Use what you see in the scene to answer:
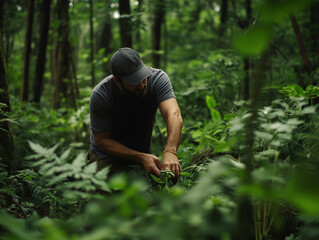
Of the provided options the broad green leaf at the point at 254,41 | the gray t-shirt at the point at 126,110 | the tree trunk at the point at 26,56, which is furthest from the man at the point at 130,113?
the tree trunk at the point at 26,56

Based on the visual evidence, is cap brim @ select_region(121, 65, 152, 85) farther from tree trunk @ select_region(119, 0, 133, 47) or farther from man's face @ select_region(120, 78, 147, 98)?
tree trunk @ select_region(119, 0, 133, 47)

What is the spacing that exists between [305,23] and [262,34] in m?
9.30

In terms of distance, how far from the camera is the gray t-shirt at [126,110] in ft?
9.57

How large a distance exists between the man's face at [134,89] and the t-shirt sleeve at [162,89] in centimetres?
16

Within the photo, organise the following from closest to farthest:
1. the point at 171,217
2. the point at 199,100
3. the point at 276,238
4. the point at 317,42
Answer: the point at 171,217 → the point at 276,238 → the point at 199,100 → the point at 317,42

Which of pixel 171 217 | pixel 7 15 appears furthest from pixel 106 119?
pixel 7 15

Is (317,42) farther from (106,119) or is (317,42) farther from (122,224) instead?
(122,224)

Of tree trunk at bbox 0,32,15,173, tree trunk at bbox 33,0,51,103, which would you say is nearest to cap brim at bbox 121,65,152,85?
tree trunk at bbox 0,32,15,173

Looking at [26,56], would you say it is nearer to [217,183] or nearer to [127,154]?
[127,154]

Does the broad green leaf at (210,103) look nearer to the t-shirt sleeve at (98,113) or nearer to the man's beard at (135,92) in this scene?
the man's beard at (135,92)

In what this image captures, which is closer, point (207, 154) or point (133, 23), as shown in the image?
point (207, 154)

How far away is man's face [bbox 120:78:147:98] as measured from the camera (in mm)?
2822

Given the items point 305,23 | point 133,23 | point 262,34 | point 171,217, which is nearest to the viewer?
point 262,34

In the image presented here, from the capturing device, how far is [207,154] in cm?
262
